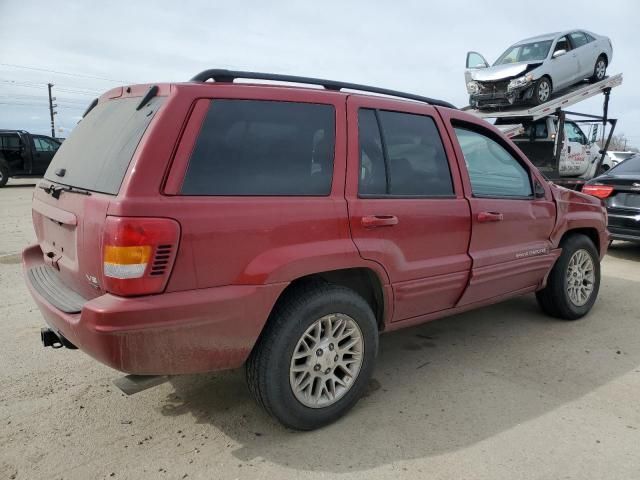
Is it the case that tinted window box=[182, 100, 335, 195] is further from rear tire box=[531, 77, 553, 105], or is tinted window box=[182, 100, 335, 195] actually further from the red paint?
rear tire box=[531, 77, 553, 105]

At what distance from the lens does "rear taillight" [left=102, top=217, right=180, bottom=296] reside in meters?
2.17

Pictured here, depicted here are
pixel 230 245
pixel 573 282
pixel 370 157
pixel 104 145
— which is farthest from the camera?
pixel 573 282

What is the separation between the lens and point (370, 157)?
9.78 feet

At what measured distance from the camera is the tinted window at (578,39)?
1178cm

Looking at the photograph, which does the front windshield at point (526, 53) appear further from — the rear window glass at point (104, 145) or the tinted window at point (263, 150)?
the rear window glass at point (104, 145)

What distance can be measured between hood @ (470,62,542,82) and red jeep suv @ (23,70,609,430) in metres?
8.56

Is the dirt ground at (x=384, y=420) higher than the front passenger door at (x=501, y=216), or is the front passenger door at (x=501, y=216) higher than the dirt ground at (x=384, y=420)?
the front passenger door at (x=501, y=216)

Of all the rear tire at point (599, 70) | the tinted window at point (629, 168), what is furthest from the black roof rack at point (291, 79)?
the rear tire at point (599, 70)

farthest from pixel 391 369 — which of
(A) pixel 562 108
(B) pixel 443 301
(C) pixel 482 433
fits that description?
(A) pixel 562 108

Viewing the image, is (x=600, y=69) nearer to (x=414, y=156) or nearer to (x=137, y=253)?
(x=414, y=156)

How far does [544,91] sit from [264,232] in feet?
34.8

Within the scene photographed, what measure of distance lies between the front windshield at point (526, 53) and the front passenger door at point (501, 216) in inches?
339

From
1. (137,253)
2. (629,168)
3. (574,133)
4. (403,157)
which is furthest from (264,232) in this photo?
(574,133)

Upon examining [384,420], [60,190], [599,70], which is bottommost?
[384,420]
